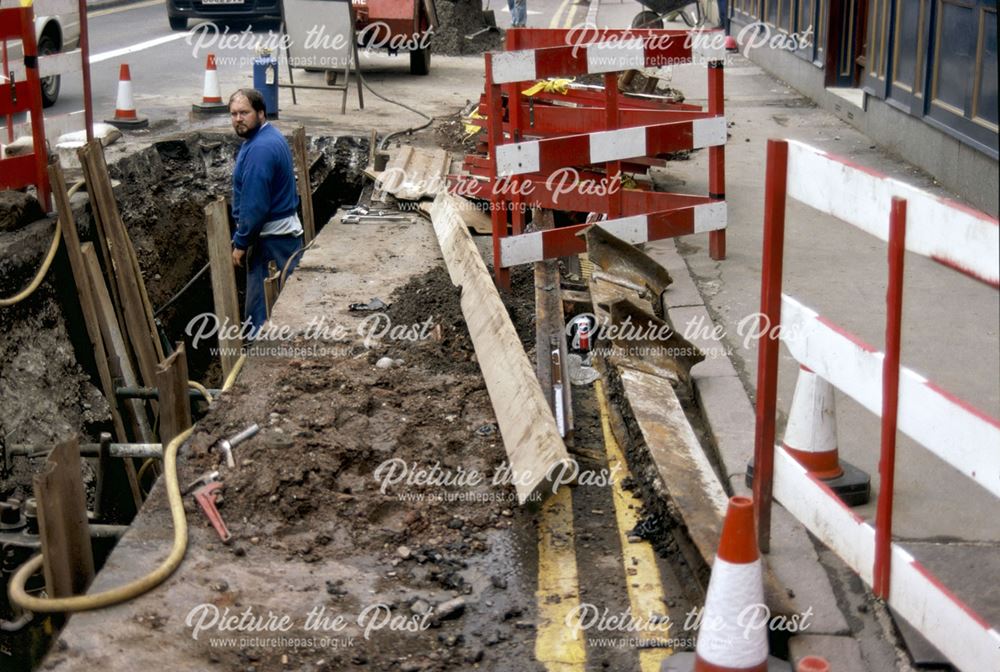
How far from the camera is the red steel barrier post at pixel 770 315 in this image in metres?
4.06

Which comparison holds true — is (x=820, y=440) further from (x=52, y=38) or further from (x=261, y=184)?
(x=52, y=38)

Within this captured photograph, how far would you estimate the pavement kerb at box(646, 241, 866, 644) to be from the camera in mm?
4043

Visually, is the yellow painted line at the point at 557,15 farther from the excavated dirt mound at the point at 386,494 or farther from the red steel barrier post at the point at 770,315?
the red steel barrier post at the point at 770,315

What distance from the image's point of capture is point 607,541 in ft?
15.4

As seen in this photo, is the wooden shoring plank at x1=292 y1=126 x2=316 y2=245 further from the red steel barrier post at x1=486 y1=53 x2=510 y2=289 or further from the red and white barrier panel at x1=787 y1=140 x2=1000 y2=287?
the red and white barrier panel at x1=787 y1=140 x2=1000 y2=287

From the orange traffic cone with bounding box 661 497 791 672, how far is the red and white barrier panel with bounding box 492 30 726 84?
4.11m

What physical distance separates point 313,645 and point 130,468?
12.9 feet

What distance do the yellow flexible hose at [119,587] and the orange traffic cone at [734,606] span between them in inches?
75.4

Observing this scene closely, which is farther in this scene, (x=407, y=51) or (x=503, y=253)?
(x=407, y=51)

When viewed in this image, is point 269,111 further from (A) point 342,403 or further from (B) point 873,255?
(A) point 342,403

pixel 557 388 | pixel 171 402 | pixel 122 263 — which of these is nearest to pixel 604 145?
pixel 557 388

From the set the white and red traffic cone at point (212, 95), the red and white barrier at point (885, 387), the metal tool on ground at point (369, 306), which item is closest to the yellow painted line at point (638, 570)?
the red and white barrier at point (885, 387)

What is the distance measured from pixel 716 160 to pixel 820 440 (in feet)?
12.7

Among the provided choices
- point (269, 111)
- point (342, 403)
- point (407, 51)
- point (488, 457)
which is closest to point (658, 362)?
point (488, 457)
